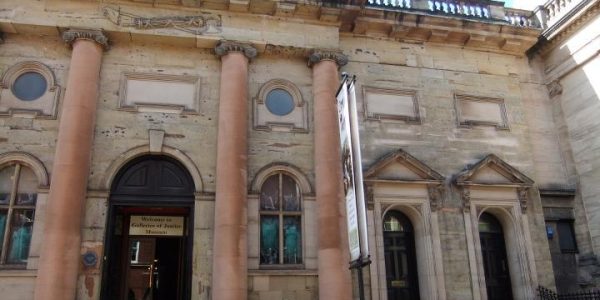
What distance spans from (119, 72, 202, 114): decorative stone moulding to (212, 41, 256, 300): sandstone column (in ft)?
2.60

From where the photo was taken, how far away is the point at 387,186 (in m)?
13.0

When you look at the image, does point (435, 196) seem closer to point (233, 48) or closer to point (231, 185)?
point (231, 185)

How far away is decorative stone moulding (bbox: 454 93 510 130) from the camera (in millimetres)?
14352

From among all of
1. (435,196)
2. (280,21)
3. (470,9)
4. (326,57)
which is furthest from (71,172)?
(470,9)

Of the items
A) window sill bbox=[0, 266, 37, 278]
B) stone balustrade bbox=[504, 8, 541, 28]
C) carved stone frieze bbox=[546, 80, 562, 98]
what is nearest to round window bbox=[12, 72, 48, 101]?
window sill bbox=[0, 266, 37, 278]

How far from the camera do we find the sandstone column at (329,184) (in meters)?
11.2

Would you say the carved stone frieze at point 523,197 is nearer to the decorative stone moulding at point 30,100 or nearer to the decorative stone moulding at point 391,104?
the decorative stone moulding at point 391,104

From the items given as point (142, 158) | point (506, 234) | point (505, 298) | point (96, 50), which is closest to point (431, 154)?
point (506, 234)

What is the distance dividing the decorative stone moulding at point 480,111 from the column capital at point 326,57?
12.3ft

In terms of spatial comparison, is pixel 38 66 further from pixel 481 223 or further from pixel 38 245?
pixel 481 223

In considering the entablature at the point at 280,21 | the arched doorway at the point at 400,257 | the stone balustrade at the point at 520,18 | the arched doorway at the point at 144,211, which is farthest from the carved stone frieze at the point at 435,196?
the stone balustrade at the point at 520,18

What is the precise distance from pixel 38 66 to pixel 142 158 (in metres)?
3.32

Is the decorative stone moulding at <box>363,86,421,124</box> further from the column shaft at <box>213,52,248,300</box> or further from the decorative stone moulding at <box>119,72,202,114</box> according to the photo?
the decorative stone moulding at <box>119,72,202,114</box>

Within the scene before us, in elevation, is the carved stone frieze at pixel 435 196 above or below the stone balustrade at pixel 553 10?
below
